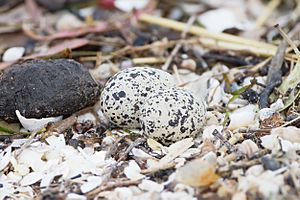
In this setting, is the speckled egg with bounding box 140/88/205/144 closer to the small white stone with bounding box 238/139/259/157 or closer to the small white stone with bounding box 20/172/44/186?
the small white stone with bounding box 238/139/259/157

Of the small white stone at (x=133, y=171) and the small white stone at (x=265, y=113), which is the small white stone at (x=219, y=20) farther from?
the small white stone at (x=133, y=171)

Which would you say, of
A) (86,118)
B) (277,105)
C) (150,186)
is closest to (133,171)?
(150,186)

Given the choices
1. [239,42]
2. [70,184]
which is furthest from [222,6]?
[70,184]

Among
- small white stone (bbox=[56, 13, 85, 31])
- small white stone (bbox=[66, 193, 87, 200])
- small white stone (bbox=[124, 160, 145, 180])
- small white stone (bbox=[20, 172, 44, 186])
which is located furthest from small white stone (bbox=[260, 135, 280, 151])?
small white stone (bbox=[56, 13, 85, 31])

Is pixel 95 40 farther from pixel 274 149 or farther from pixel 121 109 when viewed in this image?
pixel 274 149

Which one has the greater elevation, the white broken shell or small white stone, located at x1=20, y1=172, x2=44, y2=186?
the white broken shell

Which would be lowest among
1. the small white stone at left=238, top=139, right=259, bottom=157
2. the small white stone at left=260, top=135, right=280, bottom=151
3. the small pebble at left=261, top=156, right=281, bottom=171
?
the small white stone at left=238, top=139, right=259, bottom=157
